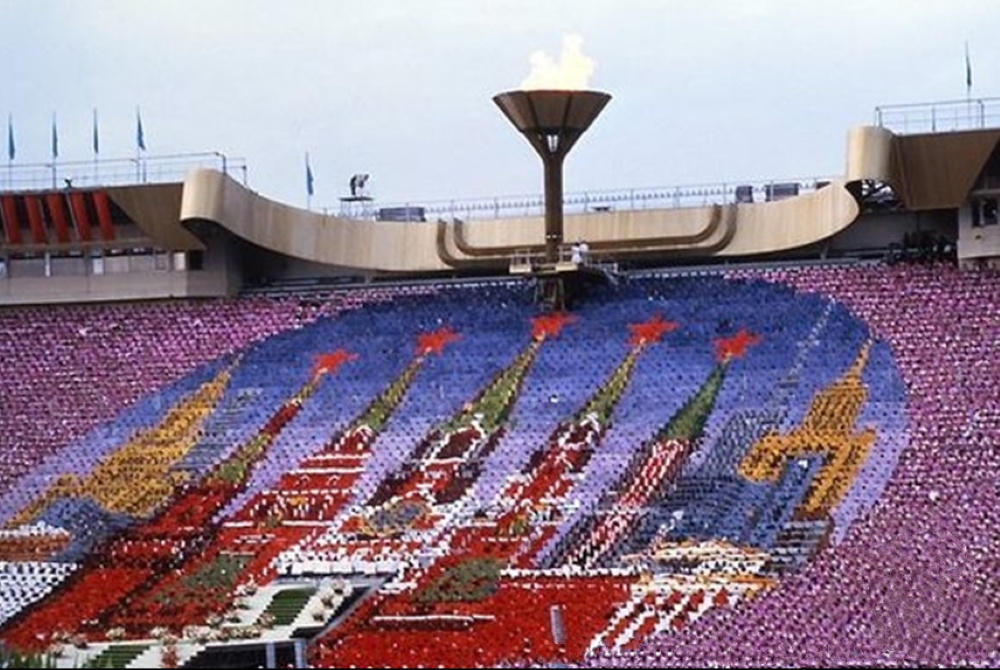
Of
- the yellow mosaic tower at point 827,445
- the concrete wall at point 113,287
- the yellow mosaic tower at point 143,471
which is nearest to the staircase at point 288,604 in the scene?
the yellow mosaic tower at point 143,471

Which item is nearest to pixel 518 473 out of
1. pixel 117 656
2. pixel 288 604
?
pixel 288 604

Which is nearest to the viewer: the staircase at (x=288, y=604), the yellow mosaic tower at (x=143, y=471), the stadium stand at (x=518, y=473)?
the stadium stand at (x=518, y=473)

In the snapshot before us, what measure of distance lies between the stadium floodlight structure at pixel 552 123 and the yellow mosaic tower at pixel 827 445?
10806 mm

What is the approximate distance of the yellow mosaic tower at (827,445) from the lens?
65562mm

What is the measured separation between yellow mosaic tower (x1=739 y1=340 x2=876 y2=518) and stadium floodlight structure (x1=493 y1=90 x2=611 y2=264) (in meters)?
10.8

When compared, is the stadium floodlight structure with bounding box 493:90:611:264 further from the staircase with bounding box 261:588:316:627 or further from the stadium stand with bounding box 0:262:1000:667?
the staircase with bounding box 261:588:316:627

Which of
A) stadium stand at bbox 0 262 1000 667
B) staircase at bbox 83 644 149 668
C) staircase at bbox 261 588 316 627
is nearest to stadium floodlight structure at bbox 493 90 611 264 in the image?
stadium stand at bbox 0 262 1000 667

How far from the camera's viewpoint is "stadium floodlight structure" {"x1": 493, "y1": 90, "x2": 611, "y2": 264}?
75.8m

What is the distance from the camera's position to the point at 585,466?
69.3 meters

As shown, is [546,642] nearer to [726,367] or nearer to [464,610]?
[464,610]

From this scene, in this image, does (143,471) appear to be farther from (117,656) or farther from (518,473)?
(117,656)

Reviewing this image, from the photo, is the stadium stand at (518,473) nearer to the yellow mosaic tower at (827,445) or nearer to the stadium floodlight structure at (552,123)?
the yellow mosaic tower at (827,445)

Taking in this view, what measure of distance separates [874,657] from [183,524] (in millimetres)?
20689

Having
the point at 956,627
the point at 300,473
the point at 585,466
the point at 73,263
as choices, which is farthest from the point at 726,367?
the point at 73,263
